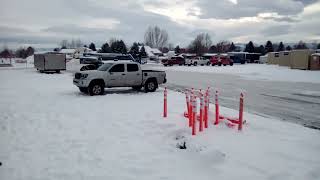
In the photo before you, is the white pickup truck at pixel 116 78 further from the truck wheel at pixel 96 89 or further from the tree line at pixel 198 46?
the tree line at pixel 198 46

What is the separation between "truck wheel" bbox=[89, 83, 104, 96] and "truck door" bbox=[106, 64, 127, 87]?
0.52 meters

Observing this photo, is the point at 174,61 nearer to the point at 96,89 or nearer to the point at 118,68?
the point at 118,68

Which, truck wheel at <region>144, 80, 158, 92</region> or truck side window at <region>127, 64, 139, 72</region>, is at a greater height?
truck side window at <region>127, 64, 139, 72</region>

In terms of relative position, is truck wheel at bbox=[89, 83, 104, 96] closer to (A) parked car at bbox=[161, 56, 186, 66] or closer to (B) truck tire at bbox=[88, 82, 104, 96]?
(B) truck tire at bbox=[88, 82, 104, 96]

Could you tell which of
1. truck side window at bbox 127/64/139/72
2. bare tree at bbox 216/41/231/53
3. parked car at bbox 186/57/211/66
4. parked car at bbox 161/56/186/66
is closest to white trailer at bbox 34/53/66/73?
truck side window at bbox 127/64/139/72

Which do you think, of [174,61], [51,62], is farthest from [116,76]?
[174,61]

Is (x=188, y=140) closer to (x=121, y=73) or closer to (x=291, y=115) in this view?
(x=291, y=115)

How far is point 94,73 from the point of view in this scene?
18.3 m

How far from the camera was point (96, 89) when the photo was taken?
18.2 meters

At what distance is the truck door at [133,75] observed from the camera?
64.1 feet

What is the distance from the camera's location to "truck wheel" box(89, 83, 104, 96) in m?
18.1

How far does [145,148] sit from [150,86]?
12.1 m

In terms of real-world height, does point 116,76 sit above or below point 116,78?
above

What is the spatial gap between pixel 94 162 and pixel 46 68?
122ft
